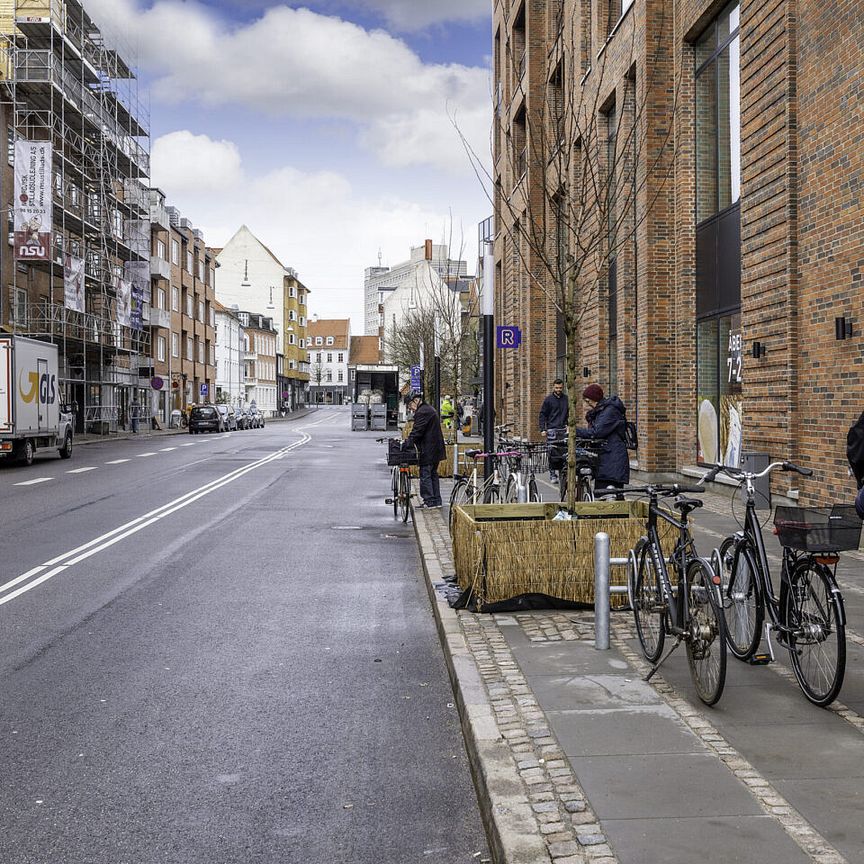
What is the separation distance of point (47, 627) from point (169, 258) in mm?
60584

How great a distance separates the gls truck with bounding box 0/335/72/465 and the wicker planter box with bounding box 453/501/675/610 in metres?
20.8

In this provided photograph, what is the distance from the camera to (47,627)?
7.43 m

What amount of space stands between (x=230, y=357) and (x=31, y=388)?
61654mm

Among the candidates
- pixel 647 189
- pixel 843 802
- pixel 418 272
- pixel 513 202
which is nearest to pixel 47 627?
pixel 843 802

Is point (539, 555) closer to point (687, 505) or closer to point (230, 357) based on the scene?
point (687, 505)

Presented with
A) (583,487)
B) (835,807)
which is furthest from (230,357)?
(835,807)

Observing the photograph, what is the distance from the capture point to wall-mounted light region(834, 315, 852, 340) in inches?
402

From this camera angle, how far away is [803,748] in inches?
168

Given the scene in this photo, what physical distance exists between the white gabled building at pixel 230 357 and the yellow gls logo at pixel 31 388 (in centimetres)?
5346

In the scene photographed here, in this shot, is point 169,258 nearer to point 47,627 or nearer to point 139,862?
point 47,627

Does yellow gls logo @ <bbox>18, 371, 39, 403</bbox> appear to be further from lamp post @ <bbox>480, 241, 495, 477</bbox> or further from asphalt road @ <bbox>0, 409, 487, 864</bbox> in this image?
lamp post @ <bbox>480, 241, 495, 477</bbox>

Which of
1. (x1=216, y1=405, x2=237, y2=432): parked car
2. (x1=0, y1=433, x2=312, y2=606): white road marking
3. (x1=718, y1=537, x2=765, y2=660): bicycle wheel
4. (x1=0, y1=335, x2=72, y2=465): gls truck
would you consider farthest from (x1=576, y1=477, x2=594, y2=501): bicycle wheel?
(x1=216, y1=405, x2=237, y2=432): parked car

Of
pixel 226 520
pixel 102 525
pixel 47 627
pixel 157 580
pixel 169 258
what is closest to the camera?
pixel 47 627

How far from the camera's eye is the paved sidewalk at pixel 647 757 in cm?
335
